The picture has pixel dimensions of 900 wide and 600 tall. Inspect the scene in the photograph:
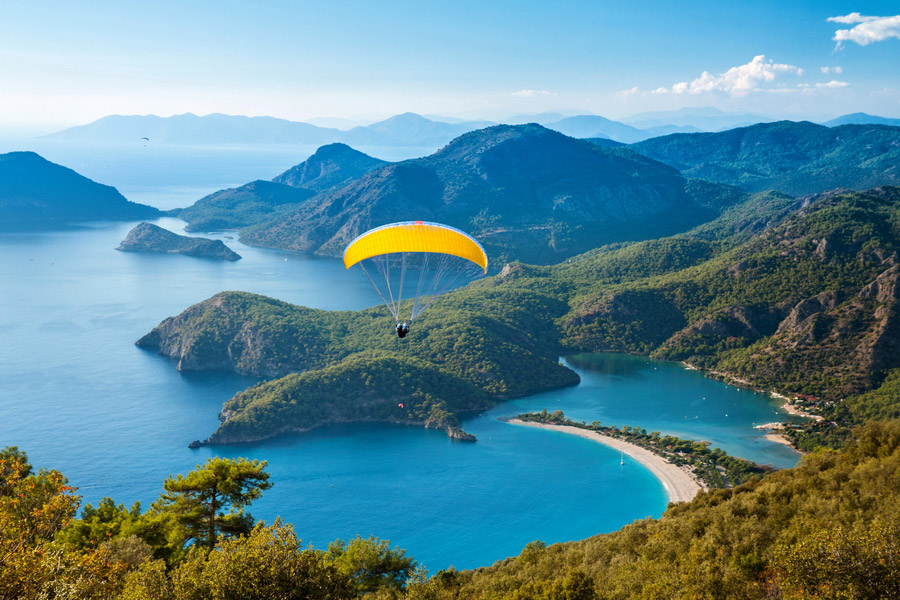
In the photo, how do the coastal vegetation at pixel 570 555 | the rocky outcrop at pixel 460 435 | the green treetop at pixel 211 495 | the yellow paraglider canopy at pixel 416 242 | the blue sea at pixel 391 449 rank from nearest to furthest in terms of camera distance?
1. the coastal vegetation at pixel 570 555
2. the green treetop at pixel 211 495
3. the yellow paraglider canopy at pixel 416 242
4. the blue sea at pixel 391 449
5. the rocky outcrop at pixel 460 435

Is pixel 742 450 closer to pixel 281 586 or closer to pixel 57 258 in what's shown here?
pixel 281 586

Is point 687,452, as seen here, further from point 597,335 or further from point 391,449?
point 597,335

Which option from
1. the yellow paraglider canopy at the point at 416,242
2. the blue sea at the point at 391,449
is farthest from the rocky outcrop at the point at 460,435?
the yellow paraglider canopy at the point at 416,242

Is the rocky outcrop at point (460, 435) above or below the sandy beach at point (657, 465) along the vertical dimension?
above

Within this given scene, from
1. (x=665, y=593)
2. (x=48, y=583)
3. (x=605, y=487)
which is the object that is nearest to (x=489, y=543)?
(x=605, y=487)

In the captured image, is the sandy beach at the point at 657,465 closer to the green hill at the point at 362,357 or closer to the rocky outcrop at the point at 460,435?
the rocky outcrop at the point at 460,435

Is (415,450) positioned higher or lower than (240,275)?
lower
